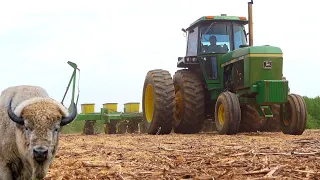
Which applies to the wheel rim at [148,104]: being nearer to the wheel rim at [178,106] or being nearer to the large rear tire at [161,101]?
the large rear tire at [161,101]

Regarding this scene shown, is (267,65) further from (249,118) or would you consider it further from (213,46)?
(213,46)

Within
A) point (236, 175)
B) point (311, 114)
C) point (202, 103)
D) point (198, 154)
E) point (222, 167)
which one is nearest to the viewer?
point (236, 175)

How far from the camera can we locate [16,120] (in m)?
6.21

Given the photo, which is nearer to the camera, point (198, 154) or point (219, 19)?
point (198, 154)

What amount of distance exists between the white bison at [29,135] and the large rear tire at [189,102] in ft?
28.8

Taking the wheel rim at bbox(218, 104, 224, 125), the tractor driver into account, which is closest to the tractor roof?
the tractor driver

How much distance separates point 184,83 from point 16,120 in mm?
9685

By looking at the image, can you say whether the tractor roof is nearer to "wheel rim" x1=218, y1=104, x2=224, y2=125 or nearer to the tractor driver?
the tractor driver

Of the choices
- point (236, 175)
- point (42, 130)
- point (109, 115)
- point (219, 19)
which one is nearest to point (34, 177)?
point (42, 130)

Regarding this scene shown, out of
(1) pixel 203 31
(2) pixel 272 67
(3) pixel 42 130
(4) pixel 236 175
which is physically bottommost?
(4) pixel 236 175

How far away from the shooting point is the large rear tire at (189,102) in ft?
50.6

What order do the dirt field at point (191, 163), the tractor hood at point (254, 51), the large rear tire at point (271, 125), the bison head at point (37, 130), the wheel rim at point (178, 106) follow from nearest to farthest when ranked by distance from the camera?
1. the bison head at point (37, 130)
2. the dirt field at point (191, 163)
3. the tractor hood at point (254, 51)
4. the wheel rim at point (178, 106)
5. the large rear tire at point (271, 125)

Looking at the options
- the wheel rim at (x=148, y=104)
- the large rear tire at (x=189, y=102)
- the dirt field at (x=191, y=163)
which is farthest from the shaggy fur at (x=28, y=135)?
the wheel rim at (x=148, y=104)

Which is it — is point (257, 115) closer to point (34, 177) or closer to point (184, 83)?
point (184, 83)
